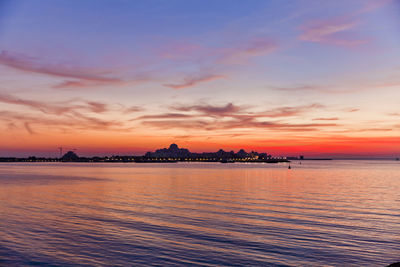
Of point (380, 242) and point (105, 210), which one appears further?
point (105, 210)

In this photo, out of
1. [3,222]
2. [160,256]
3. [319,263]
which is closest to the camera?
[319,263]

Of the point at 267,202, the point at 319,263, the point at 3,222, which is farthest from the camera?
the point at 267,202

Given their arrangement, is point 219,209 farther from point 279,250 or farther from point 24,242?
point 24,242

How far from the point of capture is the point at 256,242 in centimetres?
2434

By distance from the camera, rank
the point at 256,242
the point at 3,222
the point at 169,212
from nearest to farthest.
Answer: the point at 256,242, the point at 3,222, the point at 169,212

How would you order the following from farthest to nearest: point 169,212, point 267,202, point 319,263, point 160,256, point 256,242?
point 267,202, point 169,212, point 256,242, point 160,256, point 319,263

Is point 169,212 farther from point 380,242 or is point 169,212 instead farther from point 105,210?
point 380,242

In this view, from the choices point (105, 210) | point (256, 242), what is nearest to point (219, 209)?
point (105, 210)

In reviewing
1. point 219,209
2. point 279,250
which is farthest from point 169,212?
point 279,250

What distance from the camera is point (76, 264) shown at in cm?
→ 1978

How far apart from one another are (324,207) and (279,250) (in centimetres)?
2256

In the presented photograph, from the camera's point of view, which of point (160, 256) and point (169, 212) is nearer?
point (160, 256)

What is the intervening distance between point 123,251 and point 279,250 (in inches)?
411

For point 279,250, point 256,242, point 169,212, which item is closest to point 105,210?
point 169,212
